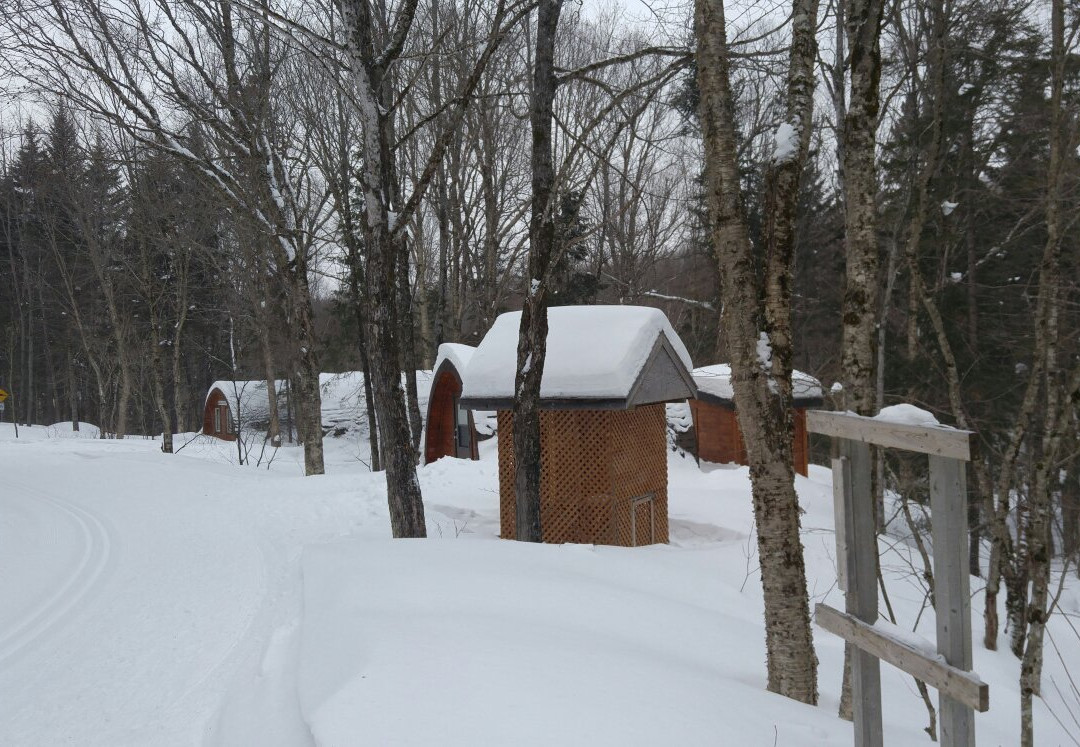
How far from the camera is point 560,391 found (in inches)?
408

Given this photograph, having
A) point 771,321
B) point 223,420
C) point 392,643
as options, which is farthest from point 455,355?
point 223,420

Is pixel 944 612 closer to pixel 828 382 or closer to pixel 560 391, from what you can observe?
pixel 560 391

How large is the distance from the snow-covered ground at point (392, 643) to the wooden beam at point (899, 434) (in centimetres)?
144

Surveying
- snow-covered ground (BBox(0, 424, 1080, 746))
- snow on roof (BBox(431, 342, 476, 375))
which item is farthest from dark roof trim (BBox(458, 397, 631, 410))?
snow on roof (BBox(431, 342, 476, 375))

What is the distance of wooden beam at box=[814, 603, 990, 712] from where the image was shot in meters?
2.40

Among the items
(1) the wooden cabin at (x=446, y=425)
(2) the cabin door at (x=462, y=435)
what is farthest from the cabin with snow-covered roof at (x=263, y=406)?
(2) the cabin door at (x=462, y=435)

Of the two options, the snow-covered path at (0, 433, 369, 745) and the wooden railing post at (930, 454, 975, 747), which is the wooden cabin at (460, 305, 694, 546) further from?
the wooden railing post at (930, 454, 975, 747)

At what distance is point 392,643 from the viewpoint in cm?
416

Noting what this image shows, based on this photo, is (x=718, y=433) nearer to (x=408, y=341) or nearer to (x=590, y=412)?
(x=408, y=341)

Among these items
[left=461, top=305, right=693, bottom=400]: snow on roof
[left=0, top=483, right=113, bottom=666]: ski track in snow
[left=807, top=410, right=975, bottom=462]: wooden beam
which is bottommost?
[left=0, top=483, right=113, bottom=666]: ski track in snow

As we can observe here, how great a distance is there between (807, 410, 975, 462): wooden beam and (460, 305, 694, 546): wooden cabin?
6954mm

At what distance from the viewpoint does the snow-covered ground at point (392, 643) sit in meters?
3.51

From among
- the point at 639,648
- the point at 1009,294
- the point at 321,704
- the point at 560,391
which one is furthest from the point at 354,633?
the point at 1009,294

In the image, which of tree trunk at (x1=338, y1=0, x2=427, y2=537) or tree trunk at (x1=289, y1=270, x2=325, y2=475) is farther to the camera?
tree trunk at (x1=289, y1=270, x2=325, y2=475)
